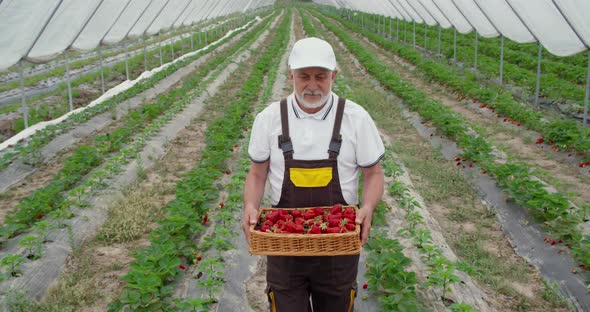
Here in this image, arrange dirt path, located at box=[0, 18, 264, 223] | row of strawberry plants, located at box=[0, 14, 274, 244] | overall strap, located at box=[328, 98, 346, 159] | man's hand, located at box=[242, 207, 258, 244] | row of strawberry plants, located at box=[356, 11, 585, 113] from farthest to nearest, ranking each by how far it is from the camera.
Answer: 1. row of strawberry plants, located at box=[356, 11, 585, 113]
2. dirt path, located at box=[0, 18, 264, 223]
3. row of strawberry plants, located at box=[0, 14, 274, 244]
4. man's hand, located at box=[242, 207, 258, 244]
5. overall strap, located at box=[328, 98, 346, 159]

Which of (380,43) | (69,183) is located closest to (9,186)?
(69,183)

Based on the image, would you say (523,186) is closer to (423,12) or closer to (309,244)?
(309,244)

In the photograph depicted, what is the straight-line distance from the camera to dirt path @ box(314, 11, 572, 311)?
417 cm

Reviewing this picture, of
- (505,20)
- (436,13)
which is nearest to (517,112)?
(505,20)

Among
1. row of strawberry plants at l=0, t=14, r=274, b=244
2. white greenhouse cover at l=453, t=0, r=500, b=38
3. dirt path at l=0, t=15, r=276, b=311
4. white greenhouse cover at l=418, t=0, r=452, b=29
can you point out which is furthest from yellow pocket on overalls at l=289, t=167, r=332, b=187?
white greenhouse cover at l=418, t=0, r=452, b=29

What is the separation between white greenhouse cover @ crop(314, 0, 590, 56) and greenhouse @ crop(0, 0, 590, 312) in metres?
0.04

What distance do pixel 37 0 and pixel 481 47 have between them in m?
14.9

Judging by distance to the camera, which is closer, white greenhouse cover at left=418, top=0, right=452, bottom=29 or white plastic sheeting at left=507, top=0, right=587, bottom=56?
white plastic sheeting at left=507, top=0, right=587, bottom=56

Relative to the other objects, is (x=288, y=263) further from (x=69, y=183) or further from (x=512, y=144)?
(x=512, y=144)

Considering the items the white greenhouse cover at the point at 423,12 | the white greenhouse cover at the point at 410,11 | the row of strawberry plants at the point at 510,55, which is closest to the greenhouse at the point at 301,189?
the row of strawberry plants at the point at 510,55

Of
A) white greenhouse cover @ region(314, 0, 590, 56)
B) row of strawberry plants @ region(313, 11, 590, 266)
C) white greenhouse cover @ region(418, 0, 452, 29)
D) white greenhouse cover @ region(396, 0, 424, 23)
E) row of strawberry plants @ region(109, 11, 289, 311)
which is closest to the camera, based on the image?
row of strawberry plants @ region(109, 11, 289, 311)

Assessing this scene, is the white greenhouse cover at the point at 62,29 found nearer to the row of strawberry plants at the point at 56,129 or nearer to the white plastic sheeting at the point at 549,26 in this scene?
the row of strawberry plants at the point at 56,129

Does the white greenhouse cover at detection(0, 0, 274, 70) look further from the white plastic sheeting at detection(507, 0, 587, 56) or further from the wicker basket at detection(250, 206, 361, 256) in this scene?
the white plastic sheeting at detection(507, 0, 587, 56)

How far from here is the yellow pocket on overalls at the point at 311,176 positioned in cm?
237
